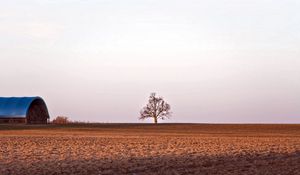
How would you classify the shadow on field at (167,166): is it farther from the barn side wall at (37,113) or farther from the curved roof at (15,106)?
the barn side wall at (37,113)

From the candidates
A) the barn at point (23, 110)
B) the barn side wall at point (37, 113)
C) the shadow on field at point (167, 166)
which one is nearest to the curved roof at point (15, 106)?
the barn at point (23, 110)

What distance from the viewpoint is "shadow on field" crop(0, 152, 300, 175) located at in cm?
2027

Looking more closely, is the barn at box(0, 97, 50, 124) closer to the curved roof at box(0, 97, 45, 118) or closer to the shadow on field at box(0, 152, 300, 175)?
the curved roof at box(0, 97, 45, 118)

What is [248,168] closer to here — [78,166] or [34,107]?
[78,166]

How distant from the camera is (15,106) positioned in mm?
76250

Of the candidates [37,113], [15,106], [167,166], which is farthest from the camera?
[37,113]

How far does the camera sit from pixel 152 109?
315ft

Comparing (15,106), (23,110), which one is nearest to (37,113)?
(23,110)

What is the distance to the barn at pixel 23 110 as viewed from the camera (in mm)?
75438

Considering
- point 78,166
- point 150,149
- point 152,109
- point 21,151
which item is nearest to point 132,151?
point 150,149

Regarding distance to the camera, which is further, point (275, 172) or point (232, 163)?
point (232, 163)

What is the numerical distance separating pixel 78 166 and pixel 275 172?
7.10m

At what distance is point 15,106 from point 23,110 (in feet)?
5.32

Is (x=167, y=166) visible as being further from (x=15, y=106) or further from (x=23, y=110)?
(x=15, y=106)
